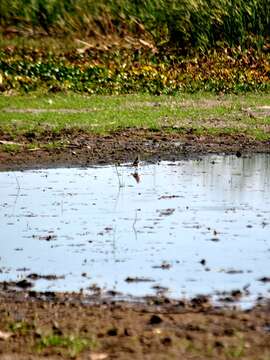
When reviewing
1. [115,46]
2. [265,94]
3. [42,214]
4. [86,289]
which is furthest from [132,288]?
[265,94]

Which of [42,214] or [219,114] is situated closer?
[42,214]

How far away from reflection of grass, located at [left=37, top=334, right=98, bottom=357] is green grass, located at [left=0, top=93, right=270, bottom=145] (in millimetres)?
10868

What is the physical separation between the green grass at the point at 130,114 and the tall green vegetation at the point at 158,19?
45.5ft

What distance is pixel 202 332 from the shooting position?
5.03 metres

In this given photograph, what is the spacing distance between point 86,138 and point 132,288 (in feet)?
34.2

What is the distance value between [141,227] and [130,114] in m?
10.5

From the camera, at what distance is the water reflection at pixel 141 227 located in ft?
22.9

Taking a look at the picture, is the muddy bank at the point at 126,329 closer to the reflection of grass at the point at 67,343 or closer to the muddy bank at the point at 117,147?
the reflection of grass at the point at 67,343

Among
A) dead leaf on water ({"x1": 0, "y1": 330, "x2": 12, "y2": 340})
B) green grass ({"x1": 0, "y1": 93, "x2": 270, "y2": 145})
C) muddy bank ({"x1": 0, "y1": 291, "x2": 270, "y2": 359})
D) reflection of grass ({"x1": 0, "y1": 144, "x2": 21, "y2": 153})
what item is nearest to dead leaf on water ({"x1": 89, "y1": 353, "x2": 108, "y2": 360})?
muddy bank ({"x1": 0, "y1": 291, "x2": 270, "y2": 359})

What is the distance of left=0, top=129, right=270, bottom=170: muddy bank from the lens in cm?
1482

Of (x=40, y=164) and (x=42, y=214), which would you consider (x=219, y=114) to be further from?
(x=42, y=214)

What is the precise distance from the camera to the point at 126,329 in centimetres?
511

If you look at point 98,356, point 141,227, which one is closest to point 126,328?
point 98,356

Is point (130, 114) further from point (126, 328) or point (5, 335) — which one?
point (5, 335)
